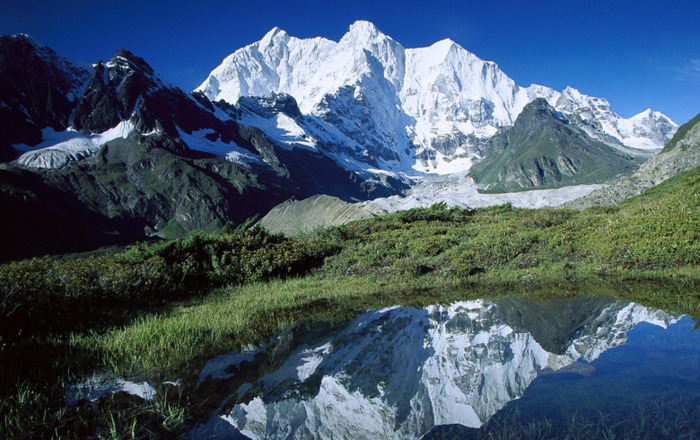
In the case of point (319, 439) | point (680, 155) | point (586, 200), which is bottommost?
point (319, 439)

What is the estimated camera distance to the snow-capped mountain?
412 cm

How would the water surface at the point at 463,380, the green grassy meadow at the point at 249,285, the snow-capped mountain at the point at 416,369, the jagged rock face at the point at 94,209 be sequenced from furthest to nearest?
the jagged rock face at the point at 94,209
the green grassy meadow at the point at 249,285
the snow-capped mountain at the point at 416,369
the water surface at the point at 463,380

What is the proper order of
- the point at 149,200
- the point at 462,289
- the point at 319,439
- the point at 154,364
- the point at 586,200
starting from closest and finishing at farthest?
1. the point at 319,439
2. the point at 154,364
3. the point at 462,289
4. the point at 586,200
5. the point at 149,200

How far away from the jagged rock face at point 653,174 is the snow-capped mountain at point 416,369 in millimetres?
38228

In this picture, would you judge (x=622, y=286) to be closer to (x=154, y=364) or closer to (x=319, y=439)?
(x=319, y=439)

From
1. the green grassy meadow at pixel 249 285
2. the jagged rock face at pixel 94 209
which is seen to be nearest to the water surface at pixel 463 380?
the green grassy meadow at pixel 249 285

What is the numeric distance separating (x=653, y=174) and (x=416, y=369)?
2275 inches

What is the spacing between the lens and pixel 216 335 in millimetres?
6926

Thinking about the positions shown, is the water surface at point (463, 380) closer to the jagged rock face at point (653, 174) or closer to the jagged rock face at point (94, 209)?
the jagged rock face at point (653, 174)

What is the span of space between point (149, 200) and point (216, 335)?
212 meters

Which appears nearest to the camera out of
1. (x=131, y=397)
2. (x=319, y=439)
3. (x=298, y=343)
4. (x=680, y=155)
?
(x=319, y=439)

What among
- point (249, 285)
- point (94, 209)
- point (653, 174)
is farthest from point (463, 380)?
point (94, 209)

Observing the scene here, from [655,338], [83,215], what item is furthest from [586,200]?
[83,215]

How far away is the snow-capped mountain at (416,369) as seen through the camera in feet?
13.5
